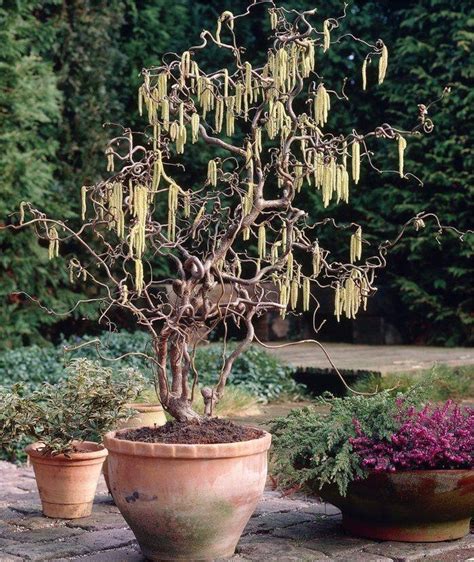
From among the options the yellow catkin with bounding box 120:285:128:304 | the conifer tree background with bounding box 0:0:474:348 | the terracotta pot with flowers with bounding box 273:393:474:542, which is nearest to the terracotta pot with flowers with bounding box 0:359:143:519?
the terracotta pot with flowers with bounding box 273:393:474:542

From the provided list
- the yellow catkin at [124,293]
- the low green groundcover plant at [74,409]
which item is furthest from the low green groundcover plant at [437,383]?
the yellow catkin at [124,293]

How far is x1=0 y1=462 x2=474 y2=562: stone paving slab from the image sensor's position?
12.9 feet

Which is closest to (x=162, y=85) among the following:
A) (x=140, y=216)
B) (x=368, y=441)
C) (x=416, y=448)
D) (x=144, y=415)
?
(x=140, y=216)

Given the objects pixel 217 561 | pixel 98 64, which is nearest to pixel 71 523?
pixel 217 561

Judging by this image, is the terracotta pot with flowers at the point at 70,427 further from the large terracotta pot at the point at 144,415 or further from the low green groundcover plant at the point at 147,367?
the low green groundcover plant at the point at 147,367

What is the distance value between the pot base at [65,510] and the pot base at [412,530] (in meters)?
1.31

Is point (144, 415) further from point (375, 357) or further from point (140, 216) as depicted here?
point (375, 357)

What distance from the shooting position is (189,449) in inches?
144

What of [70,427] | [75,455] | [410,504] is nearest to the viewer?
[410,504]

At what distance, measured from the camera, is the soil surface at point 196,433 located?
3.84m

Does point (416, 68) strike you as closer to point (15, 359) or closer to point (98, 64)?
point (98, 64)

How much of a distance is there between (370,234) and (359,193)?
492 millimetres

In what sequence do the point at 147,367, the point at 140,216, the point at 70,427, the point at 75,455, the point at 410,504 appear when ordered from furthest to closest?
the point at 147,367 → the point at 70,427 → the point at 75,455 → the point at 410,504 → the point at 140,216

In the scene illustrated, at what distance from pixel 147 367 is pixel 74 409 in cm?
317
